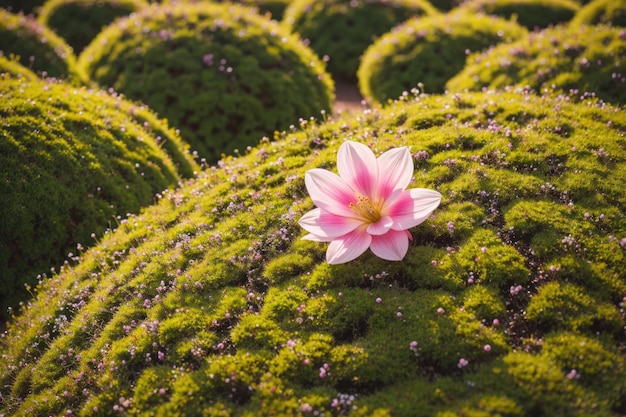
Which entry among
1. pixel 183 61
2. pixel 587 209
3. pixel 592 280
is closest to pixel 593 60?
pixel 587 209

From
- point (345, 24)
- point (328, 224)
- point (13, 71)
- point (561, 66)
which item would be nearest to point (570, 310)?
point (328, 224)

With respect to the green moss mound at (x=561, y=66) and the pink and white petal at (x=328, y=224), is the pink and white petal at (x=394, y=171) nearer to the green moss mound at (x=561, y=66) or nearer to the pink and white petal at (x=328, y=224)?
the pink and white petal at (x=328, y=224)

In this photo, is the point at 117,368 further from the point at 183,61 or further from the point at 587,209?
the point at 183,61

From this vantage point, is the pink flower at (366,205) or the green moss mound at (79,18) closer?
the pink flower at (366,205)

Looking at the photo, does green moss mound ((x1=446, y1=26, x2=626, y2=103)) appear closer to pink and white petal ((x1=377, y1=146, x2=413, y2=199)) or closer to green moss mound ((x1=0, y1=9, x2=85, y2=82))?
pink and white petal ((x1=377, y1=146, x2=413, y2=199))

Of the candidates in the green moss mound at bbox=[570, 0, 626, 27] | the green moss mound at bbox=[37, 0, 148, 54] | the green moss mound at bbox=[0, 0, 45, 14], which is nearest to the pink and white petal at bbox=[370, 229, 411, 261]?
the green moss mound at bbox=[570, 0, 626, 27]

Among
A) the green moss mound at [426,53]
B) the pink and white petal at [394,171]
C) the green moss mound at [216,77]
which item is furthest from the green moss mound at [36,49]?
the pink and white petal at [394,171]

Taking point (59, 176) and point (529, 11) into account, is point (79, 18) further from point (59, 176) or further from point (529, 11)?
point (529, 11)
